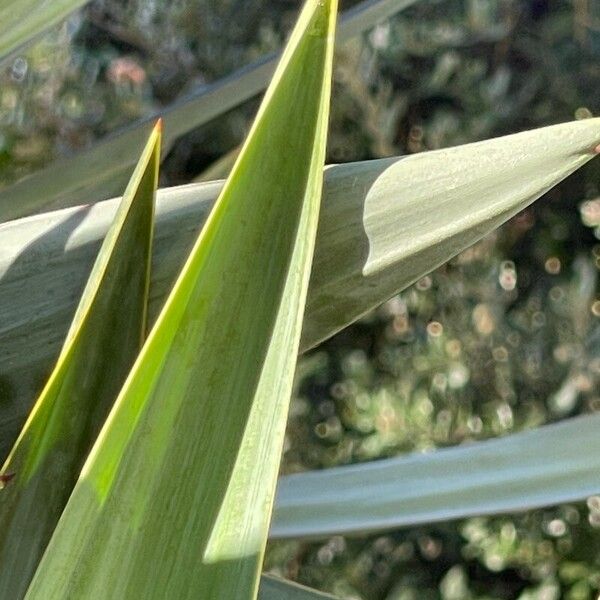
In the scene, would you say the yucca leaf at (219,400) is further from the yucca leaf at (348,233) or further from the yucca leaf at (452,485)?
the yucca leaf at (452,485)

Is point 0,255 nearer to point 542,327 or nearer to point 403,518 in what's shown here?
point 403,518

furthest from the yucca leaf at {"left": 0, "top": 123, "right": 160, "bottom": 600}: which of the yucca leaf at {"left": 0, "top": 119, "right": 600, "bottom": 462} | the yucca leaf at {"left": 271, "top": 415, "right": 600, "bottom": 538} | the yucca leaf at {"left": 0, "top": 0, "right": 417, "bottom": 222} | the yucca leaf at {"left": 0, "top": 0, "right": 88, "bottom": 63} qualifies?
the yucca leaf at {"left": 0, "top": 0, "right": 417, "bottom": 222}

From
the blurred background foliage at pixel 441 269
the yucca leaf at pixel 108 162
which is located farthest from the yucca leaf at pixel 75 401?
the blurred background foliage at pixel 441 269

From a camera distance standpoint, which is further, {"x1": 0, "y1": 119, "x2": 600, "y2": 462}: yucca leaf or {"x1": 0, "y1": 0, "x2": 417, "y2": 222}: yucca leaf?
{"x1": 0, "y1": 0, "x2": 417, "y2": 222}: yucca leaf

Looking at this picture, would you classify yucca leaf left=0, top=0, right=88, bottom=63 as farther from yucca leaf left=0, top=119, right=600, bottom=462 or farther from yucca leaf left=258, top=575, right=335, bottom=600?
yucca leaf left=258, top=575, right=335, bottom=600

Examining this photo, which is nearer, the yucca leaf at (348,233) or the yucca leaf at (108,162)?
the yucca leaf at (348,233)

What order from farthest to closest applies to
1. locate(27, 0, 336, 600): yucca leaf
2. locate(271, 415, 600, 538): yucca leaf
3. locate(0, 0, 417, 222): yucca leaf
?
locate(0, 0, 417, 222): yucca leaf → locate(271, 415, 600, 538): yucca leaf → locate(27, 0, 336, 600): yucca leaf
